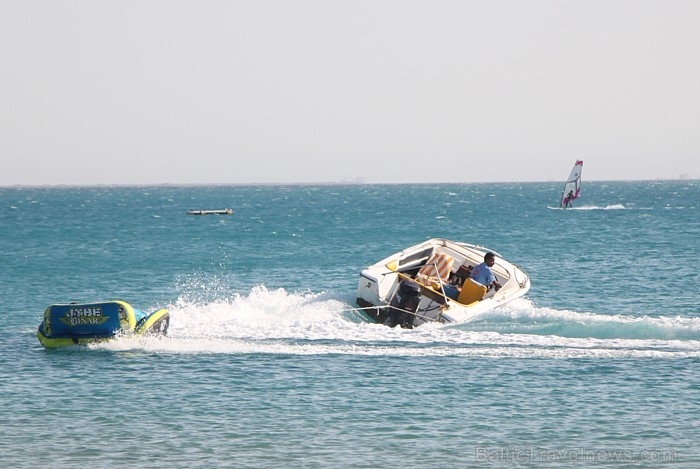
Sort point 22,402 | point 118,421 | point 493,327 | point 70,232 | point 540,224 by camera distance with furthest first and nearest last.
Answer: point 540,224
point 70,232
point 493,327
point 22,402
point 118,421

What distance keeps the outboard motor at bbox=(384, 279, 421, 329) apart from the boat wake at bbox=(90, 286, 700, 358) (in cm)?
59

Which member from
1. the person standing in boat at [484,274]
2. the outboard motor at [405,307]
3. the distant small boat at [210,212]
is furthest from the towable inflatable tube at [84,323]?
the distant small boat at [210,212]

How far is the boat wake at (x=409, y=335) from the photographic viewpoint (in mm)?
20406

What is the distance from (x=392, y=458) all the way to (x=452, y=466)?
884mm

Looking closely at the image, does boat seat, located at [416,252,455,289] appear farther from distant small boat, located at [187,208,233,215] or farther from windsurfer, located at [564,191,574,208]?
windsurfer, located at [564,191,574,208]

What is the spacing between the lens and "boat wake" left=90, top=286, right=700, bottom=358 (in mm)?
20406

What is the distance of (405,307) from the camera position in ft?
77.3

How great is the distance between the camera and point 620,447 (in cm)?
1362

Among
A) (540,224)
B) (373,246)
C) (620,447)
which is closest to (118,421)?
(620,447)

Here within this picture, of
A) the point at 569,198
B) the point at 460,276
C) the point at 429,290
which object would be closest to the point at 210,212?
the point at 569,198

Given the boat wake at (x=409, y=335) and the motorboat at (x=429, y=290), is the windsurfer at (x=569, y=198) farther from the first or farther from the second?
the boat wake at (x=409, y=335)

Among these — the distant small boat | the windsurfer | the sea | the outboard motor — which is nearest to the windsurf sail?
the windsurfer

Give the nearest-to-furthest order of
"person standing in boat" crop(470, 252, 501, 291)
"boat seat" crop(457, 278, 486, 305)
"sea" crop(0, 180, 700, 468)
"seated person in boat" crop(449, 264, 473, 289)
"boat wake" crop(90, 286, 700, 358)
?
"sea" crop(0, 180, 700, 468) < "boat wake" crop(90, 286, 700, 358) < "boat seat" crop(457, 278, 486, 305) < "person standing in boat" crop(470, 252, 501, 291) < "seated person in boat" crop(449, 264, 473, 289)

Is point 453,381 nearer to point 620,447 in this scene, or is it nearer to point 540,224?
point 620,447
